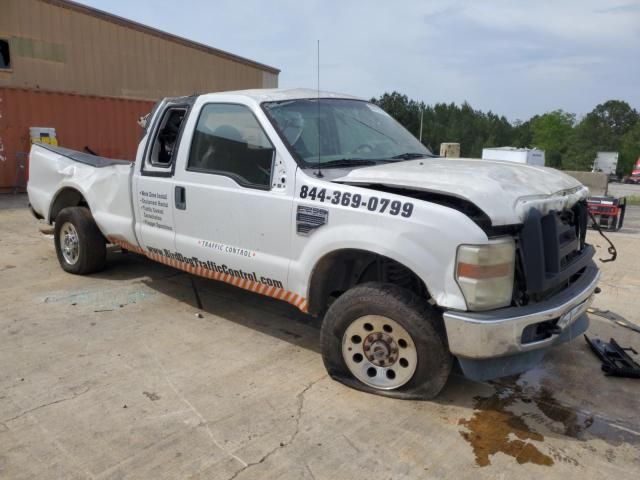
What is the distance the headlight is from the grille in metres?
0.09

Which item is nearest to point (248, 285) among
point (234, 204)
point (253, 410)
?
point (234, 204)

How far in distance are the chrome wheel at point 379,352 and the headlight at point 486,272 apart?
491mm

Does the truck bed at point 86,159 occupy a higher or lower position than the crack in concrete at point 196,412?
higher

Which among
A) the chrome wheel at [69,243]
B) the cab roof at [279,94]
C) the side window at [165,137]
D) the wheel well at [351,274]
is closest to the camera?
the wheel well at [351,274]

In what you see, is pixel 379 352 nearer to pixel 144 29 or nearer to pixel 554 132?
pixel 144 29

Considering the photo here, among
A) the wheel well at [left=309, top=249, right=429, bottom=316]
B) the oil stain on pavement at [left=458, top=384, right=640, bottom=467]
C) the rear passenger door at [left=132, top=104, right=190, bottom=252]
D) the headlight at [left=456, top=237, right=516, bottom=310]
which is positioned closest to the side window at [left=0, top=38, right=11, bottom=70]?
the rear passenger door at [left=132, top=104, right=190, bottom=252]

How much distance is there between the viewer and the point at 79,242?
5.48 m

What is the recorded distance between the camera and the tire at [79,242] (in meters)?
5.45

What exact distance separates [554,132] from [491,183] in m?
80.3

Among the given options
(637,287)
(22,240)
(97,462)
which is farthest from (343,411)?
(22,240)

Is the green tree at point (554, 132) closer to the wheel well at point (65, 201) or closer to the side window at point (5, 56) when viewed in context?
the side window at point (5, 56)

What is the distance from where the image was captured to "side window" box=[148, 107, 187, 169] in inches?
180

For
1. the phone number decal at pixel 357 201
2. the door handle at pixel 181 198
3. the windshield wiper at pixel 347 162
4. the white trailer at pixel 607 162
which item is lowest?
the white trailer at pixel 607 162

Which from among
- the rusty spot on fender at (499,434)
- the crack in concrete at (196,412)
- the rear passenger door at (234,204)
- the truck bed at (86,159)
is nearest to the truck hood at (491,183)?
the rear passenger door at (234,204)
